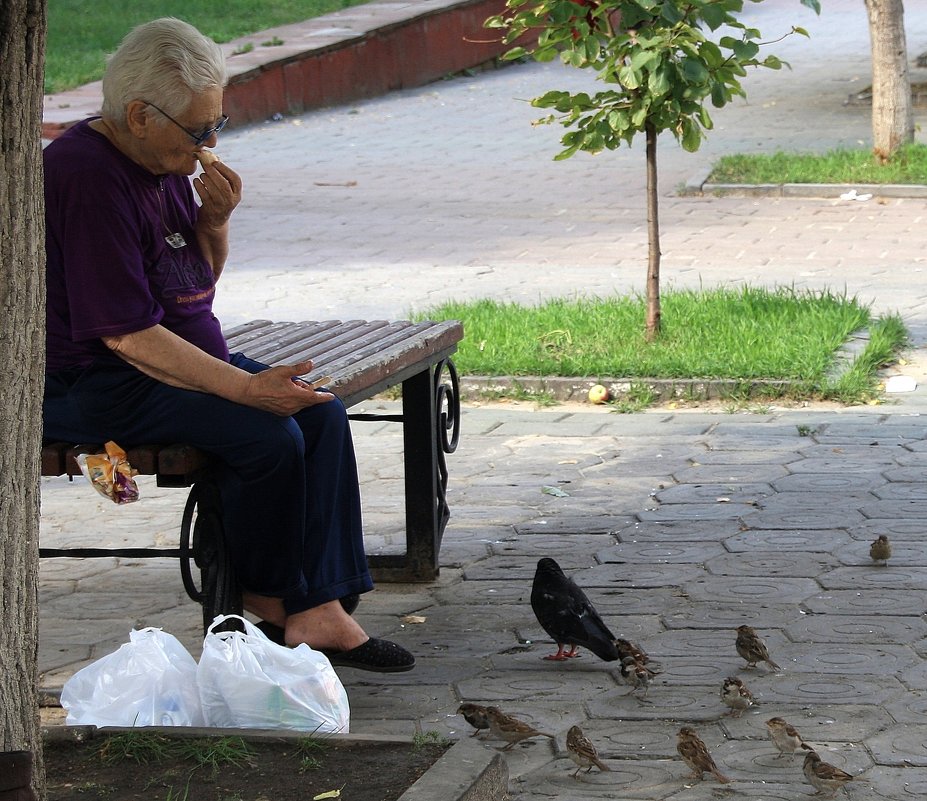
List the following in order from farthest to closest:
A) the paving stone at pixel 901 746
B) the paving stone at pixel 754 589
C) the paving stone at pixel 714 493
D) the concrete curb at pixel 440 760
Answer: the paving stone at pixel 714 493, the paving stone at pixel 754 589, the paving stone at pixel 901 746, the concrete curb at pixel 440 760

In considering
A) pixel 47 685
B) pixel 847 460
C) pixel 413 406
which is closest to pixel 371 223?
pixel 847 460

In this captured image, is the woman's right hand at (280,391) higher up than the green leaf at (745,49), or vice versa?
the green leaf at (745,49)

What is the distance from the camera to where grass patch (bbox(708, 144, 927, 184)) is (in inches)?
551

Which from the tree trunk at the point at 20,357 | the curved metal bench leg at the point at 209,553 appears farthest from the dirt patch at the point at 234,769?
the curved metal bench leg at the point at 209,553

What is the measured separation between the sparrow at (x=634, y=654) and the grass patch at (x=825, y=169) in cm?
1017

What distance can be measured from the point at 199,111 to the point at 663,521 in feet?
8.42

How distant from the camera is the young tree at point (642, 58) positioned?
7.56 metres

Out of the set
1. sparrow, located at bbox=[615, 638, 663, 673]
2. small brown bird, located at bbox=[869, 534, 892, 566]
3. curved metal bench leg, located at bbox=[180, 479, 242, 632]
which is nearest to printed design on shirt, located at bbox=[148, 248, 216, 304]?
curved metal bench leg, located at bbox=[180, 479, 242, 632]

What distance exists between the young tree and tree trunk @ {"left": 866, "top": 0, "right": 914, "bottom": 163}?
23.7ft

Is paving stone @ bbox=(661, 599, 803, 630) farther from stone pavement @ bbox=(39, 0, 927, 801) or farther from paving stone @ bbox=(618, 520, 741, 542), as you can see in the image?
paving stone @ bbox=(618, 520, 741, 542)

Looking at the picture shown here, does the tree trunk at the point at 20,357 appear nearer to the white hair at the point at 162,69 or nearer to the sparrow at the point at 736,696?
the white hair at the point at 162,69

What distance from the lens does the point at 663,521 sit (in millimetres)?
5859

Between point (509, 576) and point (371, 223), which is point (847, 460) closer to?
point (509, 576)

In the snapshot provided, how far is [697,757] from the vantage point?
3605 mm
